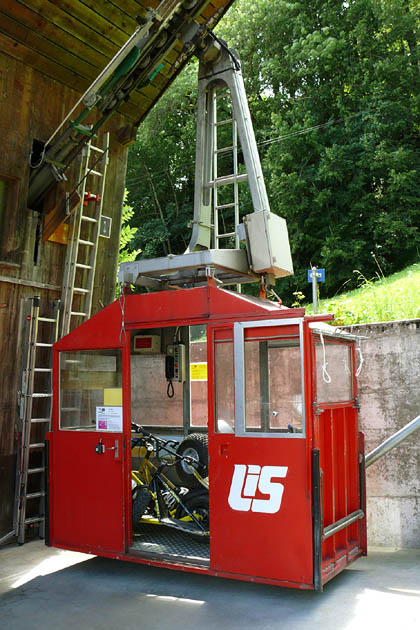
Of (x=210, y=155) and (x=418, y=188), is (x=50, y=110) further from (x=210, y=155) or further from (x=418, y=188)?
(x=418, y=188)

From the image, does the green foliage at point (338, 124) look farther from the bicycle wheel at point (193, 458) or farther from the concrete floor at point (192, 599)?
the concrete floor at point (192, 599)

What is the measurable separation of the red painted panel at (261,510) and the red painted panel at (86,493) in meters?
1.16

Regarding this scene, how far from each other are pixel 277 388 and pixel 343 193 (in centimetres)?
1610

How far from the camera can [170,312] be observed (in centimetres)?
Answer: 582

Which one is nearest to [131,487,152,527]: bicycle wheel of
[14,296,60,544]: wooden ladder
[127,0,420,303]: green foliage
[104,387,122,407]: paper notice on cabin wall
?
[104,387,122,407]: paper notice on cabin wall

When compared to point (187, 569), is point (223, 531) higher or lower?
higher

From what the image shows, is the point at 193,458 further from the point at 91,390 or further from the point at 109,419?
the point at 91,390

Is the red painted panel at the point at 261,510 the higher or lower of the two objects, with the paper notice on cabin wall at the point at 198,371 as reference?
lower

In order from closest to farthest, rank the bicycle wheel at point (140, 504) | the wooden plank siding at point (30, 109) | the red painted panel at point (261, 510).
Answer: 1. the red painted panel at point (261, 510)
2. the bicycle wheel at point (140, 504)
3. the wooden plank siding at point (30, 109)

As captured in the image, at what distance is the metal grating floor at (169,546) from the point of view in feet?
18.4

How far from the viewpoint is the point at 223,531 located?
5.27 m

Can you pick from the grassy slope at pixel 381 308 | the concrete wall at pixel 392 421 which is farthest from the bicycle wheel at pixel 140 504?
the grassy slope at pixel 381 308

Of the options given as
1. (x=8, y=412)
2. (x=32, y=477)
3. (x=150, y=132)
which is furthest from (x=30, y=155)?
(x=150, y=132)

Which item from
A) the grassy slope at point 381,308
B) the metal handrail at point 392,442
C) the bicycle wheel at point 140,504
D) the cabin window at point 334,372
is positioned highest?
the grassy slope at point 381,308
